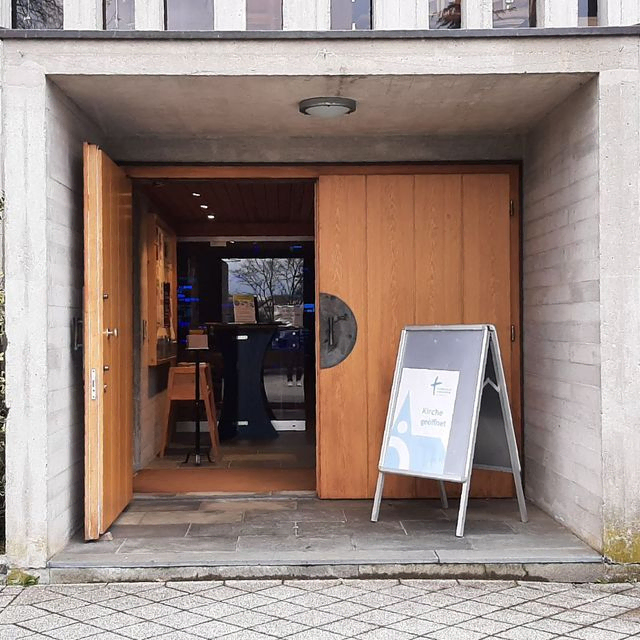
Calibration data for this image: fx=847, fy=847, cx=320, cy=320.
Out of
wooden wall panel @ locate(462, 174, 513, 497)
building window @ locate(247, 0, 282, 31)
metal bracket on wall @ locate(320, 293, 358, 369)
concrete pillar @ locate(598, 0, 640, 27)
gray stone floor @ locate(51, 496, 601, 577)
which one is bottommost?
gray stone floor @ locate(51, 496, 601, 577)

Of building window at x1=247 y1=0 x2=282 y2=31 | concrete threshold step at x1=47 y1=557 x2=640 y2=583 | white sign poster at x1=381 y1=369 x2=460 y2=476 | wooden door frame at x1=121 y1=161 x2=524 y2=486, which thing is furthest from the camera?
wooden door frame at x1=121 y1=161 x2=524 y2=486

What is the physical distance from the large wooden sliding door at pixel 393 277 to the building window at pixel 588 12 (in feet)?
4.22

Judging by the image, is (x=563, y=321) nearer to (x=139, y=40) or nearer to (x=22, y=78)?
(x=139, y=40)

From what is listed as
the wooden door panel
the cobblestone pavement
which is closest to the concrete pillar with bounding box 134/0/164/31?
the wooden door panel

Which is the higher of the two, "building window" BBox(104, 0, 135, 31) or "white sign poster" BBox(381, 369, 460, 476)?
"building window" BBox(104, 0, 135, 31)

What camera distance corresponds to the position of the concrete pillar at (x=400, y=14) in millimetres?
4660

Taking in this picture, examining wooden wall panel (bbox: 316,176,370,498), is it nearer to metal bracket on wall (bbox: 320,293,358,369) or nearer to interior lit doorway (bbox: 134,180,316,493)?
metal bracket on wall (bbox: 320,293,358,369)

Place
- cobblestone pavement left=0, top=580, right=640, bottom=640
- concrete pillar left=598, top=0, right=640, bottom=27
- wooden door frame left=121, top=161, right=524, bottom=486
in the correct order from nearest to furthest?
cobblestone pavement left=0, top=580, right=640, bottom=640 → concrete pillar left=598, top=0, right=640, bottom=27 → wooden door frame left=121, top=161, right=524, bottom=486

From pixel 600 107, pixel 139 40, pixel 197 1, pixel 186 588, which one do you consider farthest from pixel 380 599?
pixel 197 1

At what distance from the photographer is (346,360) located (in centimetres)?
573

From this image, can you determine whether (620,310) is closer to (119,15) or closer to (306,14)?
(306,14)

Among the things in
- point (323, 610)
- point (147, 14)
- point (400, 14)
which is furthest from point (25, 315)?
point (400, 14)

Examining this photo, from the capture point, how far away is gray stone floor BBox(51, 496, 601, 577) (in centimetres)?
431

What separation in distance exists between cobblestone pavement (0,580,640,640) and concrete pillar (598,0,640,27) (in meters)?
2.92
